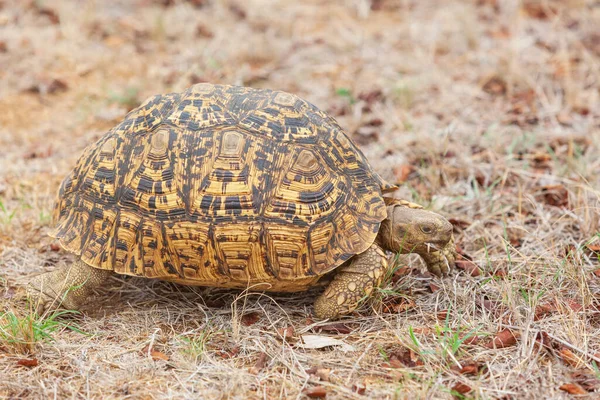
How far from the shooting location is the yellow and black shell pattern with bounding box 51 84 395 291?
12.5ft

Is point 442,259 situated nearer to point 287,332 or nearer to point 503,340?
point 503,340

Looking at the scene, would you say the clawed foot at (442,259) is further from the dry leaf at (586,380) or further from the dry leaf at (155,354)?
the dry leaf at (155,354)

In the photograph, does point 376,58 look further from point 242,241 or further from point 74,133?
point 242,241

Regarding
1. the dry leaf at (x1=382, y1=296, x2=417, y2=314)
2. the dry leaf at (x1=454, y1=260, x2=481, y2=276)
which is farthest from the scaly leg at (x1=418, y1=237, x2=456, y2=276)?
the dry leaf at (x1=382, y1=296, x2=417, y2=314)

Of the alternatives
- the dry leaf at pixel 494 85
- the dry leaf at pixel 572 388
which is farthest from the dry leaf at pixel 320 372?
the dry leaf at pixel 494 85

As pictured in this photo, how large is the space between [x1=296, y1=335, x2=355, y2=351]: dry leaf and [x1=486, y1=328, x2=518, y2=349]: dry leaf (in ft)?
2.62

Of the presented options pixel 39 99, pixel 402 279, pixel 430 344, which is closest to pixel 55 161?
pixel 39 99

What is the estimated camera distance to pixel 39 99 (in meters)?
7.63

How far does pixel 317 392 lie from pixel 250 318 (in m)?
0.95

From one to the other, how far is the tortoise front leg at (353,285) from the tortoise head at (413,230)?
0.82ft

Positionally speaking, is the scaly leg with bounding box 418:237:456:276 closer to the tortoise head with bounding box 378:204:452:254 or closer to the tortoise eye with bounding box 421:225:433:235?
the tortoise head with bounding box 378:204:452:254

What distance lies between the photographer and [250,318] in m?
4.06

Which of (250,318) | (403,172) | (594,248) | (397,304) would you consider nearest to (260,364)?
(250,318)

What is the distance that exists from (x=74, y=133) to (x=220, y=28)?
126 inches
